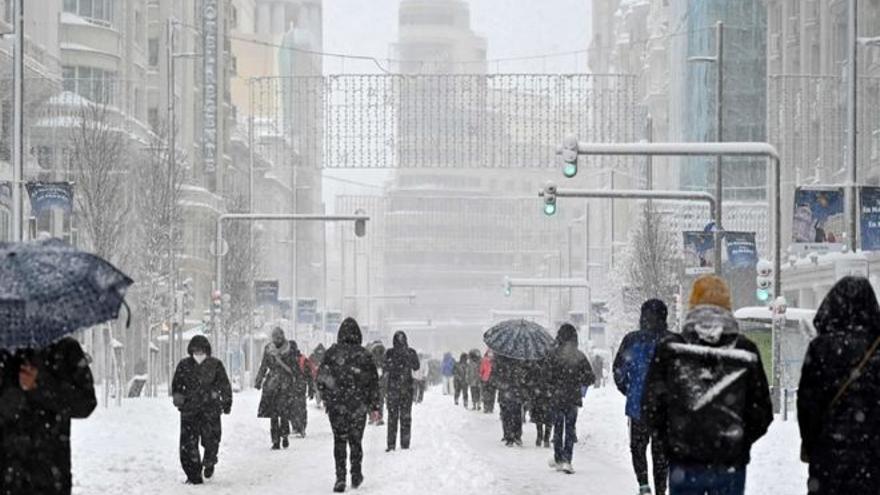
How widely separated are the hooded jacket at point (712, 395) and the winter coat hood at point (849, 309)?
0.60 metres

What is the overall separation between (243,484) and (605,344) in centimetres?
9051

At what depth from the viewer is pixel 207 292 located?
95.8 meters

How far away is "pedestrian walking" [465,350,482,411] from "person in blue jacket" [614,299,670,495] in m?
33.8

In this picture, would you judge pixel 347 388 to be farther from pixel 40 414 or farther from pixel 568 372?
pixel 40 414

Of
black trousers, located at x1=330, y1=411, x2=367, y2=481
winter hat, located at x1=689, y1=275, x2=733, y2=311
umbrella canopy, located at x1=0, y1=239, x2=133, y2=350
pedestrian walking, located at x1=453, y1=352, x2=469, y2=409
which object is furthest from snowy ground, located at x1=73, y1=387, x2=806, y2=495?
pedestrian walking, located at x1=453, y1=352, x2=469, y2=409

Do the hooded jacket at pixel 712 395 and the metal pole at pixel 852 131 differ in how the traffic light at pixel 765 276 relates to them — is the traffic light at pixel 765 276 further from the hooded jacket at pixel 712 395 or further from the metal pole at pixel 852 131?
the hooded jacket at pixel 712 395

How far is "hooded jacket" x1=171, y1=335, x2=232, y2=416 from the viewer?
20.3 m

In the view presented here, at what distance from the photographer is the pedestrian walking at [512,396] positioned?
98.6 ft

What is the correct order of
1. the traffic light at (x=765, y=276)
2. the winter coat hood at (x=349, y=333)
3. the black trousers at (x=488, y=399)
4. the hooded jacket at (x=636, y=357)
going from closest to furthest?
the hooded jacket at (x=636, y=357)
the winter coat hood at (x=349, y=333)
the traffic light at (x=765, y=276)
the black trousers at (x=488, y=399)

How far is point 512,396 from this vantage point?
30.3m

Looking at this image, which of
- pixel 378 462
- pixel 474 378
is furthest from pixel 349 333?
pixel 474 378

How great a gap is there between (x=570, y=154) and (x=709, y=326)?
24329 mm

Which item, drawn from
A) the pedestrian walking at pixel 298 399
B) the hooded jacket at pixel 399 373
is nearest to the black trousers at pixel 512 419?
the hooded jacket at pixel 399 373

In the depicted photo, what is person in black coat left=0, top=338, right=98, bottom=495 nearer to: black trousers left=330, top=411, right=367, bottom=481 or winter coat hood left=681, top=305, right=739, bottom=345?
winter coat hood left=681, top=305, right=739, bottom=345
